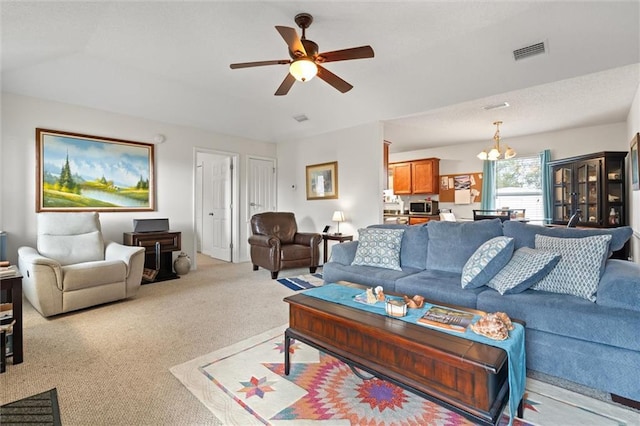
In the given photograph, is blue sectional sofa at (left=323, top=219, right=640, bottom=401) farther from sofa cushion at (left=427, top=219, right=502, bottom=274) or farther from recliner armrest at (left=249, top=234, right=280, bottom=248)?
recliner armrest at (left=249, top=234, right=280, bottom=248)

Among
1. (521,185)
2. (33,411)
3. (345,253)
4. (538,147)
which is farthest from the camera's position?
(521,185)

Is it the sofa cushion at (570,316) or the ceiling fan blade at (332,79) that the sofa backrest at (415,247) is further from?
the ceiling fan blade at (332,79)

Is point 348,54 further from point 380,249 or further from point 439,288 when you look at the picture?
point 439,288

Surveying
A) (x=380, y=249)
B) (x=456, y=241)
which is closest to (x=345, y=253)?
(x=380, y=249)

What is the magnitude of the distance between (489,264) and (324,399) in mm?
1524

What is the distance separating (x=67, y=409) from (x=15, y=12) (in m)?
2.89

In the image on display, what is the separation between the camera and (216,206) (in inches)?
261

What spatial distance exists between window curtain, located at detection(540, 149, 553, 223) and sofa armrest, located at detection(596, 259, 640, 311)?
4.48 meters

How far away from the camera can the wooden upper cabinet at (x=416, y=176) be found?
7227mm

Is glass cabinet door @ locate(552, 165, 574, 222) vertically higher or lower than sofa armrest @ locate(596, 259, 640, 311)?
higher

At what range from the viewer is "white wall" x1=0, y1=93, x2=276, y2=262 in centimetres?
373

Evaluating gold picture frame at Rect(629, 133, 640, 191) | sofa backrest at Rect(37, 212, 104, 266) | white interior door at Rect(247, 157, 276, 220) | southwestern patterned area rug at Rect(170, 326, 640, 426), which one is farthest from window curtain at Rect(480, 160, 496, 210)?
sofa backrest at Rect(37, 212, 104, 266)

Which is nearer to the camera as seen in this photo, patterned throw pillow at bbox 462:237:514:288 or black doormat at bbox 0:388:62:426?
black doormat at bbox 0:388:62:426

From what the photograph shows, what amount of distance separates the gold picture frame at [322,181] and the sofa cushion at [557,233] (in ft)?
10.9
